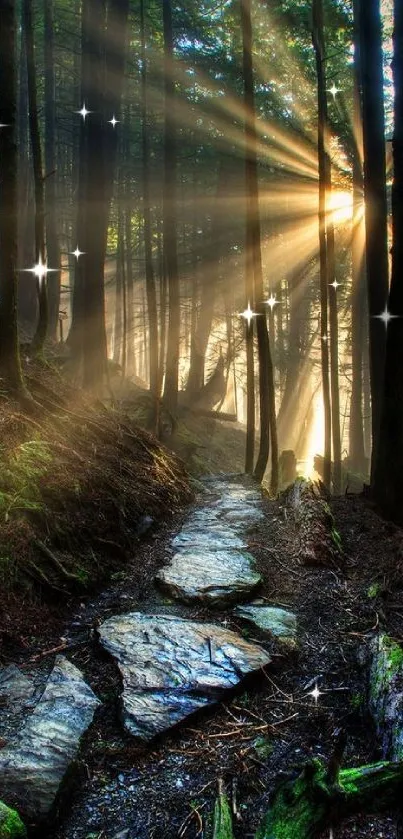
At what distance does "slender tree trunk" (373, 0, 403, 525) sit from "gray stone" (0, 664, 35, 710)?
451cm

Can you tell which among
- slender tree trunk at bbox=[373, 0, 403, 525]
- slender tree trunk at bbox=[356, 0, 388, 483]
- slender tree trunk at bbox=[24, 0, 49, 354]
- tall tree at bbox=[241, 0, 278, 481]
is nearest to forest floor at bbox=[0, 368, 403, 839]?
slender tree trunk at bbox=[373, 0, 403, 525]

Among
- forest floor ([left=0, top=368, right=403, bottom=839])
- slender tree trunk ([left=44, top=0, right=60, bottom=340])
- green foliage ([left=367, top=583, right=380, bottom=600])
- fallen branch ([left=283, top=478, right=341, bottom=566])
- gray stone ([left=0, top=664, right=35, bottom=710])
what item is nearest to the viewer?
forest floor ([left=0, top=368, right=403, bottom=839])

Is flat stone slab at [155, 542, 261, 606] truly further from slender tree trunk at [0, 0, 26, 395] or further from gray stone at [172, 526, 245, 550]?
slender tree trunk at [0, 0, 26, 395]

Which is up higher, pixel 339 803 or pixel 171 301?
pixel 171 301

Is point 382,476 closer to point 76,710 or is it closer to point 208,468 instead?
point 76,710

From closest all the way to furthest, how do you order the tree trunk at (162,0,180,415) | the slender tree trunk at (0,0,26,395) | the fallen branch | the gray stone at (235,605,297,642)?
the gray stone at (235,605,297,642), the fallen branch, the slender tree trunk at (0,0,26,395), the tree trunk at (162,0,180,415)

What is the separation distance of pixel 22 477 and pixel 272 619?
2.33 meters

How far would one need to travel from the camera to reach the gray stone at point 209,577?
4.20 metres

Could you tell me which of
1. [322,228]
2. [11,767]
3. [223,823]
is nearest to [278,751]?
[223,823]

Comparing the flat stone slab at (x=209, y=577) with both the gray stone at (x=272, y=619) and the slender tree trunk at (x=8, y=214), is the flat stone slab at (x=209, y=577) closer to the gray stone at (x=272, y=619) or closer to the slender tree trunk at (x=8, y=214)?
the gray stone at (x=272, y=619)

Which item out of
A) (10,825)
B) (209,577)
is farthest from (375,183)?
(10,825)

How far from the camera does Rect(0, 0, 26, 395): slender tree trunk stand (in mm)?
5516

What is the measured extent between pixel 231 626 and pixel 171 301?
12166 millimetres

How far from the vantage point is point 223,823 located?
203 centimetres
